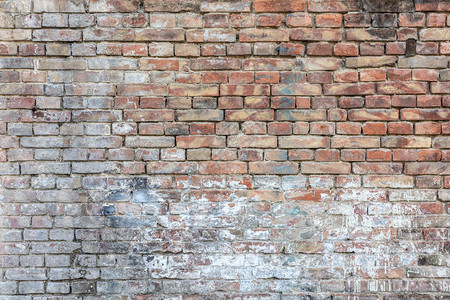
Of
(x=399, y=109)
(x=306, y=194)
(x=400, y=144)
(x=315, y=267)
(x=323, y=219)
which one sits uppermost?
(x=399, y=109)

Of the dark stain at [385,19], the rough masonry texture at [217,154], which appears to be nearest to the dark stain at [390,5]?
the dark stain at [385,19]

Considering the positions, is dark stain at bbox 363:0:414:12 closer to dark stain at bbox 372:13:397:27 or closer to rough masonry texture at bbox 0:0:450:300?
dark stain at bbox 372:13:397:27

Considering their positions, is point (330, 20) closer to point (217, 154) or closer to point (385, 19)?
point (385, 19)

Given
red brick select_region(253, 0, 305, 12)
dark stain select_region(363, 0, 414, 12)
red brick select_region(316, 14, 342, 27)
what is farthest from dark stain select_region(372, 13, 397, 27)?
red brick select_region(253, 0, 305, 12)

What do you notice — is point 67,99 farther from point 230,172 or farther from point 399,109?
point 399,109

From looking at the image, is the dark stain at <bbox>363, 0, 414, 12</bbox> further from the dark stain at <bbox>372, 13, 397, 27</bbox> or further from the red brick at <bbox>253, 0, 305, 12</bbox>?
the red brick at <bbox>253, 0, 305, 12</bbox>

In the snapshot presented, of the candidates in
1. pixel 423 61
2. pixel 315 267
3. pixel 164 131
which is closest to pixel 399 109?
pixel 423 61

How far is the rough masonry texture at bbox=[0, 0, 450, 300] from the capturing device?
6.01 ft

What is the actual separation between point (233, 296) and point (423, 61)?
199 centimetres

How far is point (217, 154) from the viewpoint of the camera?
1.85 metres

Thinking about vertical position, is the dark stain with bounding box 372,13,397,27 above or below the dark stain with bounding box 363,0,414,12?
below

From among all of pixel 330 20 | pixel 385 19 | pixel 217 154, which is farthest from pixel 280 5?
pixel 217 154

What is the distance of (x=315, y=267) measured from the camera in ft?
6.04

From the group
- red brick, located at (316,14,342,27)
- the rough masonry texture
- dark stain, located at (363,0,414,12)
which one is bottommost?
the rough masonry texture
